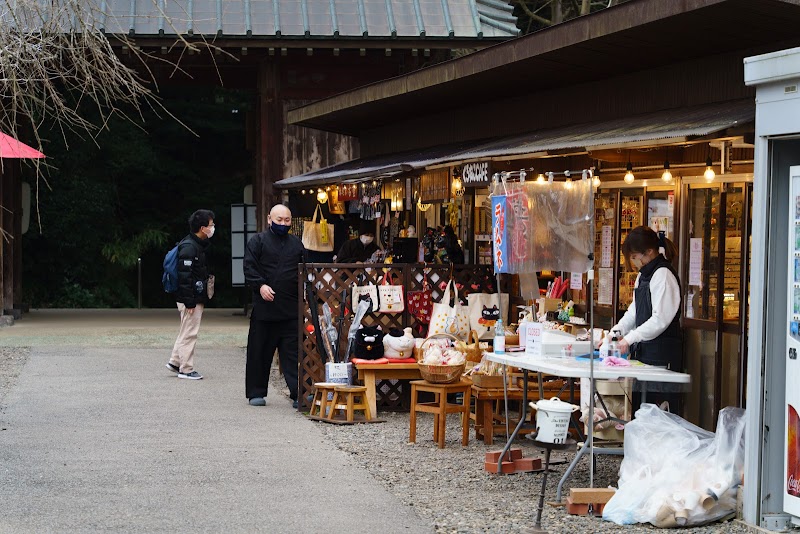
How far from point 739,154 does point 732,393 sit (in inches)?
72.0

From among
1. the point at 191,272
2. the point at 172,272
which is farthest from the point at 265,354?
the point at 172,272

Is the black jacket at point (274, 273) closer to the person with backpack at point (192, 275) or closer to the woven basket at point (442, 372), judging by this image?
the person with backpack at point (192, 275)

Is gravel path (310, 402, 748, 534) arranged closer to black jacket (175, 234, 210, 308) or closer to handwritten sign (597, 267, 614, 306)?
handwritten sign (597, 267, 614, 306)

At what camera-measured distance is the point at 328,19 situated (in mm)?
19344

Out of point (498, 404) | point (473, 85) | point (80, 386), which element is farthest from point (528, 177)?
point (80, 386)

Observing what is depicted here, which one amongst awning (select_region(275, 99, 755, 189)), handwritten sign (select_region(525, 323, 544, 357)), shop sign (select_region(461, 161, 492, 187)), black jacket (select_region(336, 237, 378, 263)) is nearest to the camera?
awning (select_region(275, 99, 755, 189))

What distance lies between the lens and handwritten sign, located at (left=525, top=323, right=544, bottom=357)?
8781 mm

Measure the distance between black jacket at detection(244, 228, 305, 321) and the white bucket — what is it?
5.03 m

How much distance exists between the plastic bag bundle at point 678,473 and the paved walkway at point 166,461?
1331mm

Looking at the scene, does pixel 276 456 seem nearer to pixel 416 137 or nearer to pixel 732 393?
pixel 732 393

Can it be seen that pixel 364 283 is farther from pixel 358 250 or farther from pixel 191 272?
pixel 358 250

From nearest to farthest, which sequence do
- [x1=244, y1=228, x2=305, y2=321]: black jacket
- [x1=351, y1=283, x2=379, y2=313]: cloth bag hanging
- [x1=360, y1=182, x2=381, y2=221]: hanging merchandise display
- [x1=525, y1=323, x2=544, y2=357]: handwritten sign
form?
[x1=525, y1=323, x2=544, y2=357]: handwritten sign, [x1=351, y1=283, x2=379, y2=313]: cloth bag hanging, [x1=244, y1=228, x2=305, y2=321]: black jacket, [x1=360, y1=182, x2=381, y2=221]: hanging merchandise display

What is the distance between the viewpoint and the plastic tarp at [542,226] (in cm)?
859

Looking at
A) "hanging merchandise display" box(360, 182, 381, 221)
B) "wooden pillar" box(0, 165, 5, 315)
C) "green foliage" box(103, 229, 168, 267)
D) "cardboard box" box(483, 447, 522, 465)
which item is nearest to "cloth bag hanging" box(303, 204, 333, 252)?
"hanging merchandise display" box(360, 182, 381, 221)
